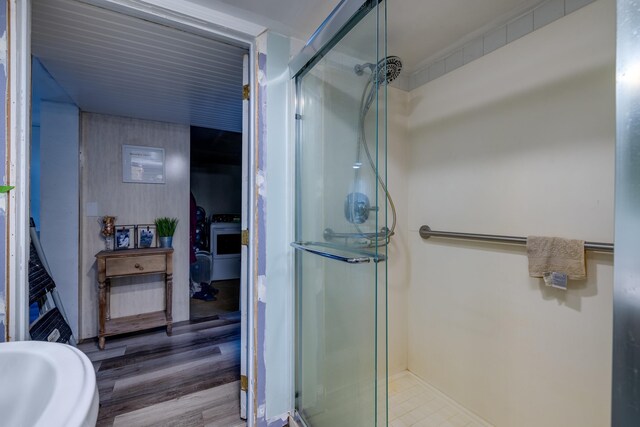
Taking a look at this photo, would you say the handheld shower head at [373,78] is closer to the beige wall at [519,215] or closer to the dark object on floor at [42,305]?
the beige wall at [519,215]

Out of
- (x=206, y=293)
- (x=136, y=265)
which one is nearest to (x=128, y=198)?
(x=136, y=265)

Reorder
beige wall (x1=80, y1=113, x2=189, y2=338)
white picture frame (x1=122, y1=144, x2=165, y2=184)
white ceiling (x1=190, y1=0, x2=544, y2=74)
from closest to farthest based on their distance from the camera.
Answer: white ceiling (x1=190, y1=0, x2=544, y2=74) → beige wall (x1=80, y1=113, x2=189, y2=338) → white picture frame (x1=122, y1=144, x2=165, y2=184)

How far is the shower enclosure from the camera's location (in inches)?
37.8

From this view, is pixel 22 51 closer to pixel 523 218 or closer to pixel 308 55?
pixel 308 55

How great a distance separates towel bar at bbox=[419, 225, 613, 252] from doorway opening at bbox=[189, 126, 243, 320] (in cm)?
244

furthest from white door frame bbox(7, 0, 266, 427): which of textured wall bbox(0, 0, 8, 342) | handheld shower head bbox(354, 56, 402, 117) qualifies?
handheld shower head bbox(354, 56, 402, 117)

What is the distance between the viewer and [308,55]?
1274 mm

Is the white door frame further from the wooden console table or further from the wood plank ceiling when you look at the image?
the wooden console table

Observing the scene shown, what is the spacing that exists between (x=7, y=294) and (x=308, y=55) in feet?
5.08

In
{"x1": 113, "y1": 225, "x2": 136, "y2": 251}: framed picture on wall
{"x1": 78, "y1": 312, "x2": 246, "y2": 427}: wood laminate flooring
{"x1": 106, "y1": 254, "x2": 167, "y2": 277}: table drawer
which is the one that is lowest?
{"x1": 78, "y1": 312, "x2": 246, "y2": 427}: wood laminate flooring

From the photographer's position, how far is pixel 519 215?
1336 millimetres

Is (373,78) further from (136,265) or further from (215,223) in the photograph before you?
(215,223)

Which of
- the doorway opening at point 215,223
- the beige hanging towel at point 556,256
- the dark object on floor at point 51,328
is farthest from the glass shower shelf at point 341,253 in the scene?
the doorway opening at point 215,223

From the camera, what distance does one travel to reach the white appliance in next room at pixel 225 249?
4336 mm
